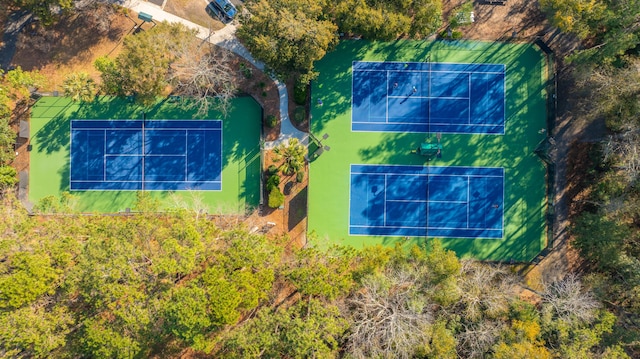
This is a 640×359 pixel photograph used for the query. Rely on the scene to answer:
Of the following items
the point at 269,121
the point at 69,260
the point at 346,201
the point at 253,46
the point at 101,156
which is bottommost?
the point at 69,260

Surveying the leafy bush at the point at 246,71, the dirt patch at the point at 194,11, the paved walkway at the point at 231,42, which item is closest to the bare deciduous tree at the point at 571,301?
the paved walkway at the point at 231,42

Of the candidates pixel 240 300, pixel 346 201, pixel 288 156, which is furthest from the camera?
pixel 346 201

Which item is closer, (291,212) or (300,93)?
(300,93)

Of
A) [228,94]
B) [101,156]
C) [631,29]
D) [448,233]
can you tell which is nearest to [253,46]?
[228,94]

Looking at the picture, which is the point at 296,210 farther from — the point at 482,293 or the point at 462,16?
the point at 462,16

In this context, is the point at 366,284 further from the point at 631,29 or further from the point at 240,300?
the point at 631,29

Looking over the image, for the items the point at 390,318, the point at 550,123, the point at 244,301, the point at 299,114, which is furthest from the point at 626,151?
the point at 244,301
